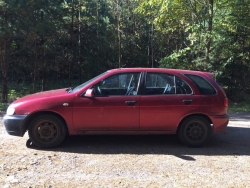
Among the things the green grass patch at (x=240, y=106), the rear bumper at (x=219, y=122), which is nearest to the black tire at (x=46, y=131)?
the rear bumper at (x=219, y=122)

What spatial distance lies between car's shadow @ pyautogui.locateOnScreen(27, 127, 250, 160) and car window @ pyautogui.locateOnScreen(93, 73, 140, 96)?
1.09 meters

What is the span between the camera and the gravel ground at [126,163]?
462cm

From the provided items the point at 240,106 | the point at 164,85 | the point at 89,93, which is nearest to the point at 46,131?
the point at 89,93

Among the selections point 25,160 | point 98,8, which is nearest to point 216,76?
point 98,8

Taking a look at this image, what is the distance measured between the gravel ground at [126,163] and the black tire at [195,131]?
6.7 inches

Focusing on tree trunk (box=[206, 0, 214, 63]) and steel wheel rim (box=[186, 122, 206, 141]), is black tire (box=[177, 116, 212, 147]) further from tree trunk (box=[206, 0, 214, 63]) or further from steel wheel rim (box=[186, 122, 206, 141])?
tree trunk (box=[206, 0, 214, 63])

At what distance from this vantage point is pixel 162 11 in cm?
1324

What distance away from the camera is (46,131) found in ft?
20.3

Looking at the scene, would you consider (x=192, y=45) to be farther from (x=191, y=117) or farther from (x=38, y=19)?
(x=191, y=117)

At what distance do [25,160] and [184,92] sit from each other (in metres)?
3.32

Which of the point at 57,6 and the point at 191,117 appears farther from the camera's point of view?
the point at 57,6

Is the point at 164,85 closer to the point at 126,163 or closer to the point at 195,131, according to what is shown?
the point at 195,131

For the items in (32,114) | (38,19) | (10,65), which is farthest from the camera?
(10,65)

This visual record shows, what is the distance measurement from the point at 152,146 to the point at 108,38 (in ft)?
37.9
